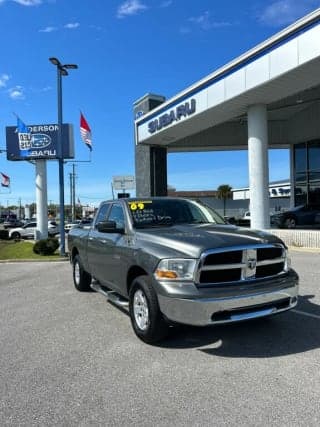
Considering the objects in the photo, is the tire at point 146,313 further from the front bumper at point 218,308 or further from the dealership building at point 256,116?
the dealership building at point 256,116

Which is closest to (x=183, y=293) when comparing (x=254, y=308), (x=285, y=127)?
(x=254, y=308)

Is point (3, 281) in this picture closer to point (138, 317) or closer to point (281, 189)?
point (138, 317)

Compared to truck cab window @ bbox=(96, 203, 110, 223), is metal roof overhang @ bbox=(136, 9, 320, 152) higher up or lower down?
higher up

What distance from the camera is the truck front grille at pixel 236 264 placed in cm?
484

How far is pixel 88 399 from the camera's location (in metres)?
3.91

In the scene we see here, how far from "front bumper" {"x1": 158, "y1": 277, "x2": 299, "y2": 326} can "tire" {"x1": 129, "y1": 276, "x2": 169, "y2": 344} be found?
15 cm

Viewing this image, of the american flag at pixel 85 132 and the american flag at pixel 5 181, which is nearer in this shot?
the american flag at pixel 85 132

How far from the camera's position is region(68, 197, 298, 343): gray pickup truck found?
4781 millimetres

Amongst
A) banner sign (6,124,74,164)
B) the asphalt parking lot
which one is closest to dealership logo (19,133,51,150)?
banner sign (6,124,74,164)

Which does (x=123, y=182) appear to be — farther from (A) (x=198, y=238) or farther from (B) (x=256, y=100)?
(A) (x=198, y=238)

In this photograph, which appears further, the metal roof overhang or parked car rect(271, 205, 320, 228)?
parked car rect(271, 205, 320, 228)

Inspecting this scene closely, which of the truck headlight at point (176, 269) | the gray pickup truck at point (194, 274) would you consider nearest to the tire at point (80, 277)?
the gray pickup truck at point (194, 274)

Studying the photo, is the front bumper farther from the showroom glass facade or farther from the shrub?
the showroom glass facade

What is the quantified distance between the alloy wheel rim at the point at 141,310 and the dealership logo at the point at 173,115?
15.0 m
